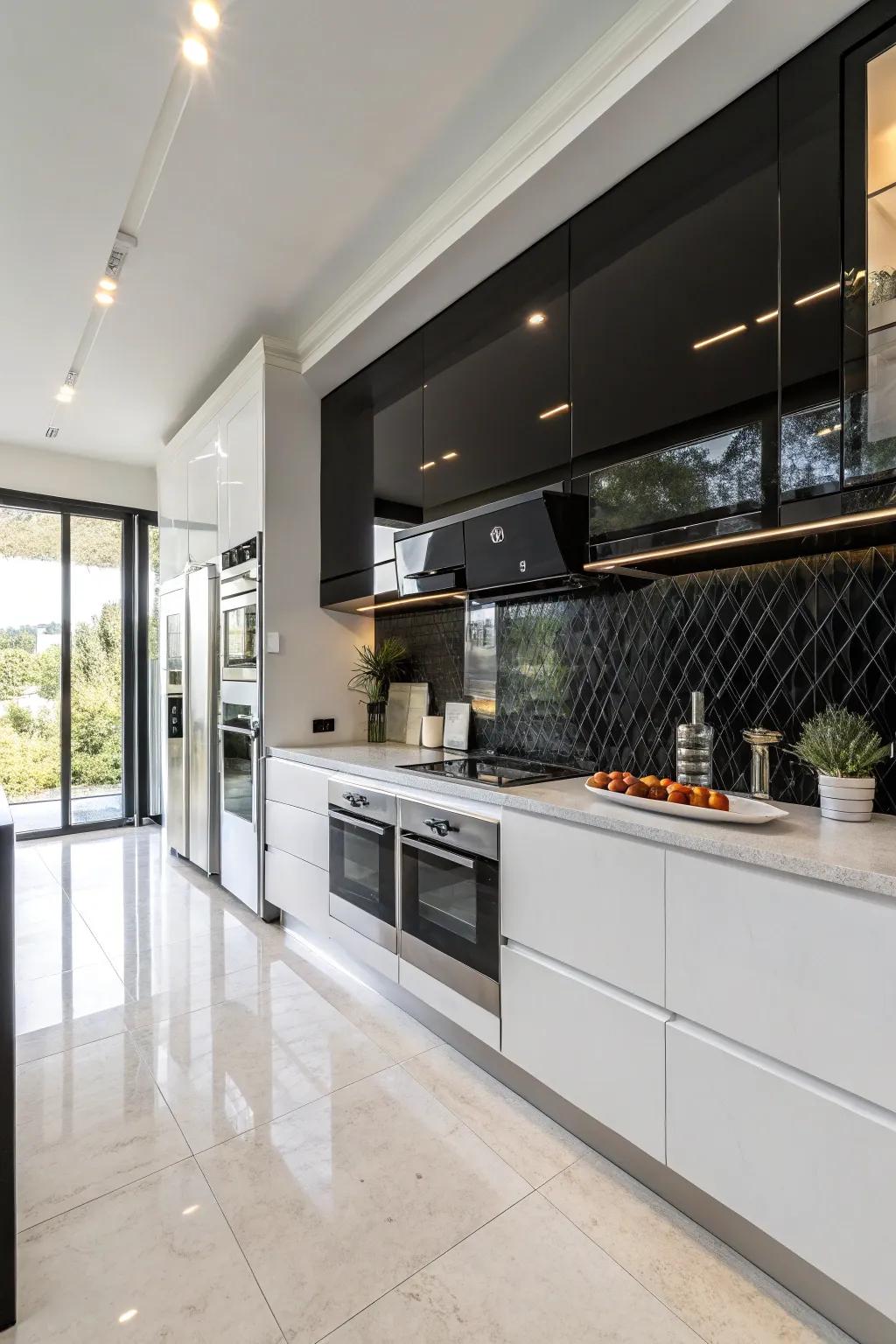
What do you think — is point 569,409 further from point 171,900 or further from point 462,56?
point 171,900

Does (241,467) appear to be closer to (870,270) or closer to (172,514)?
(172,514)

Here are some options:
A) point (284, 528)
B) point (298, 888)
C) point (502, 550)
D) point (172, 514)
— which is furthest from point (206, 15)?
point (172, 514)

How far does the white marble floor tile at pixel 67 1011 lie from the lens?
237 cm

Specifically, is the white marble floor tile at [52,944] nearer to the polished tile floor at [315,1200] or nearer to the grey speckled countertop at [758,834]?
the polished tile floor at [315,1200]

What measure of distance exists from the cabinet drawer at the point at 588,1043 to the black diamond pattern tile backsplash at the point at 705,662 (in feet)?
2.49

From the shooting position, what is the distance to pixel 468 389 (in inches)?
105

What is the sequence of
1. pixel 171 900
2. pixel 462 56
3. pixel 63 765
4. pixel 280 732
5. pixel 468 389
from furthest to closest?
pixel 63 765, pixel 171 900, pixel 280 732, pixel 468 389, pixel 462 56

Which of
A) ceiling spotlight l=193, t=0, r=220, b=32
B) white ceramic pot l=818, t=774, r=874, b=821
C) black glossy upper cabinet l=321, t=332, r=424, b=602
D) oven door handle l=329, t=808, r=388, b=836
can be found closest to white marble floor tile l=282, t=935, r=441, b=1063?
oven door handle l=329, t=808, r=388, b=836

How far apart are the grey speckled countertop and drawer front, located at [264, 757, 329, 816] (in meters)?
0.82

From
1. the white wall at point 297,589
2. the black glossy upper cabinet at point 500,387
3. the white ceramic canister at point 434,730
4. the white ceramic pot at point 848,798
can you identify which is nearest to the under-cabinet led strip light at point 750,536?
the black glossy upper cabinet at point 500,387

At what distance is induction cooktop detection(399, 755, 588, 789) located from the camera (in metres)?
2.25

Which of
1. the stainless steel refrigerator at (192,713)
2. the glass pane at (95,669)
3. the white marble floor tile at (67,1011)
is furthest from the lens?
the glass pane at (95,669)

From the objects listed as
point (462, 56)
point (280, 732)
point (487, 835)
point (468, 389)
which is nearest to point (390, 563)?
point (468, 389)

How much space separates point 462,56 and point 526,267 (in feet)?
2.07
